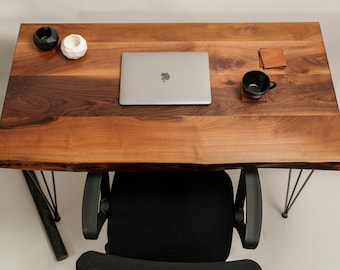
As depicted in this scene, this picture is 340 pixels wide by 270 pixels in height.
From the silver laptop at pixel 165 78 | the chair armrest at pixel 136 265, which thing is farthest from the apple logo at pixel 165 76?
the chair armrest at pixel 136 265

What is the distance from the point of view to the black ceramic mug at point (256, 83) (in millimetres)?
1414

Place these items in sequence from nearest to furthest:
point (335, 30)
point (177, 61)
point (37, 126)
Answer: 1. point (37, 126)
2. point (177, 61)
3. point (335, 30)

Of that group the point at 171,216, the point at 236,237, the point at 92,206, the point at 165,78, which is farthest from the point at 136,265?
the point at 236,237

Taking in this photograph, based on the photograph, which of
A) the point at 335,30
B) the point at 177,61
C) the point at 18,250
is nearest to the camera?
the point at 177,61

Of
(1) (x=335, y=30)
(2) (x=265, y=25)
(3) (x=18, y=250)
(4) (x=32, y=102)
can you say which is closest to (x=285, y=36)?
(2) (x=265, y=25)

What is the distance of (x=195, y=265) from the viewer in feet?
3.15

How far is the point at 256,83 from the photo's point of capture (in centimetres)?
147

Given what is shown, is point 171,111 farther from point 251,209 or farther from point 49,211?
point 49,211

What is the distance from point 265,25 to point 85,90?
0.70 metres

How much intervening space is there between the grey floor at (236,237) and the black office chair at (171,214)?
0.53 m

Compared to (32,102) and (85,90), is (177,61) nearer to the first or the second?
(85,90)

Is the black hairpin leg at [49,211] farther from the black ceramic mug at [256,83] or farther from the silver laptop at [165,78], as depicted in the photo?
the black ceramic mug at [256,83]

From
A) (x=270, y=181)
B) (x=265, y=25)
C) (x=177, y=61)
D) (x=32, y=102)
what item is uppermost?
(x=265, y=25)

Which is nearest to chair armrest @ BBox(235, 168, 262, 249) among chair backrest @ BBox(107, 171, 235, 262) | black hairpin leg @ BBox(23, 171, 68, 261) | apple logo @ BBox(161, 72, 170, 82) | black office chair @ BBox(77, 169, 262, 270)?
black office chair @ BBox(77, 169, 262, 270)
